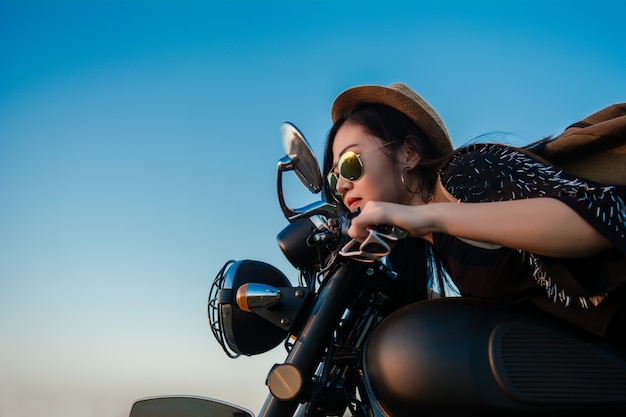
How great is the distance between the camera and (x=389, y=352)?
1407 millimetres

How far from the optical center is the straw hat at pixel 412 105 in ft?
7.36

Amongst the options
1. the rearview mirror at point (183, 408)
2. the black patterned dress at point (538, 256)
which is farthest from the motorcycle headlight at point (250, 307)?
the black patterned dress at point (538, 256)

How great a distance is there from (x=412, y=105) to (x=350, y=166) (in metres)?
0.46

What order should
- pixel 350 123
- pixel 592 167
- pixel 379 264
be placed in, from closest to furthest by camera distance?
1. pixel 592 167
2. pixel 379 264
3. pixel 350 123

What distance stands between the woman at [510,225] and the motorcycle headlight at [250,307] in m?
0.39

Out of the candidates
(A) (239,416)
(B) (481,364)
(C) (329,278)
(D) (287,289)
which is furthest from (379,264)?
(A) (239,416)

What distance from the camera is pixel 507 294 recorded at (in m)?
1.57

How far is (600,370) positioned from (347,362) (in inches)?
27.7

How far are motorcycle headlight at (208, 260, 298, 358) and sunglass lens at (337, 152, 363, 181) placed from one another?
420mm

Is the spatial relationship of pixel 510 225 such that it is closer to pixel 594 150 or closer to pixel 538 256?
pixel 538 256

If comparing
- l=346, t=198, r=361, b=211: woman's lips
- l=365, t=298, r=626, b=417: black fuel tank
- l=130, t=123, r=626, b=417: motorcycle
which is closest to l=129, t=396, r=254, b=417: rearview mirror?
l=130, t=123, r=626, b=417: motorcycle

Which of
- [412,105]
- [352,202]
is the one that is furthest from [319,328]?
[412,105]

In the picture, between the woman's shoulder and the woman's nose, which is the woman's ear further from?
the woman's shoulder

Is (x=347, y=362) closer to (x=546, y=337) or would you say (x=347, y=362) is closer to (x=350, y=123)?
(x=546, y=337)
